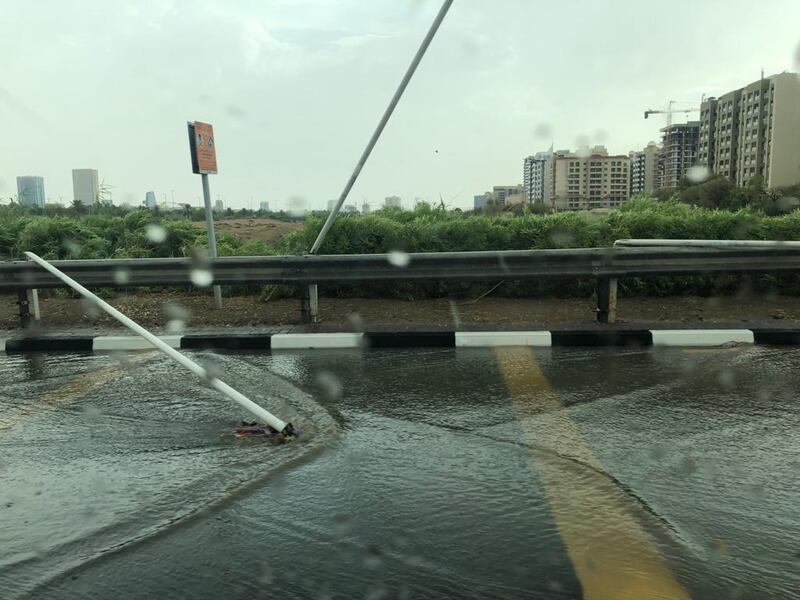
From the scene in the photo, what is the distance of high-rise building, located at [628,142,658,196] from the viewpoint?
13.0 meters

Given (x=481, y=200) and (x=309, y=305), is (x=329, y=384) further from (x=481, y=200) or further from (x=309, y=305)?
(x=481, y=200)

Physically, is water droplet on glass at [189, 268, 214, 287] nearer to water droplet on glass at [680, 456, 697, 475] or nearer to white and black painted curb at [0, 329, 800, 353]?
white and black painted curb at [0, 329, 800, 353]

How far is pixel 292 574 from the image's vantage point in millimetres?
2713

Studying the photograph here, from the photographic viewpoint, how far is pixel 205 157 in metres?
9.11

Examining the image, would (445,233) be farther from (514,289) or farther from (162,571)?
(162,571)

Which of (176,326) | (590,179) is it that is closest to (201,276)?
(176,326)

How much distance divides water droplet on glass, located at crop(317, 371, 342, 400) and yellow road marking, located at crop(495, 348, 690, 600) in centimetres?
156

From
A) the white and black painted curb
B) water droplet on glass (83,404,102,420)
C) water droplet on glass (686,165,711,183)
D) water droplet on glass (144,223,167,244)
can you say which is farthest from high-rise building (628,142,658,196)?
water droplet on glass (83,404,102,420)

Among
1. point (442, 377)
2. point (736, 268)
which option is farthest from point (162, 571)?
point (736, 268)

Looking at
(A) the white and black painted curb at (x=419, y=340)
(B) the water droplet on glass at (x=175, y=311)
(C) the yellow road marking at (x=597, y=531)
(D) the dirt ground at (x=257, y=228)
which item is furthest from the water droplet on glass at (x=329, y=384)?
(D) the dirt ground at (x=257, y=228)

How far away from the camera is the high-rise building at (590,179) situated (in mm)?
11242

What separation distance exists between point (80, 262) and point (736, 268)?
7.82m

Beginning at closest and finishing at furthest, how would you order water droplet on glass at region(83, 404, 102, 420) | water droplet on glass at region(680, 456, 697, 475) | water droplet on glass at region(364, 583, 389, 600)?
water droplet on glass at region(364, 583, 389, 600), water droplet on glass at region(680, 456, 697, 475), water droplet on glass at region(83, 404, 102, 420)

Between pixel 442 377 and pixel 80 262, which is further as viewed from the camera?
pixel 80 262
